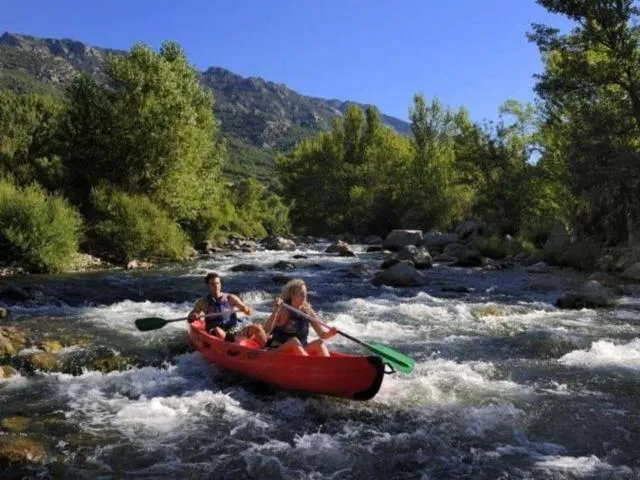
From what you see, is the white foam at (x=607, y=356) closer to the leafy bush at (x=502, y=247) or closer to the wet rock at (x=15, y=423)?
the wet rock at (x=15, y=423)

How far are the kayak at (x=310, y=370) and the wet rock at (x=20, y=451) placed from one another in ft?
9.27

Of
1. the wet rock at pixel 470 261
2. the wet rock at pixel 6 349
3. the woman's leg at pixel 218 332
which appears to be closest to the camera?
the wet rock at pixel 6 349

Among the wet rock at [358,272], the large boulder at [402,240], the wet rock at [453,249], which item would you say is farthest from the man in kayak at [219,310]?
the large boulder at [402,240]

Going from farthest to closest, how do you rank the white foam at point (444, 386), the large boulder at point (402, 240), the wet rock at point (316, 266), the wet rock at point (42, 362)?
1. the large boulder at point (402, 240)
2. the wet rock at point (316, 266)
3. the wet rock at point (42, 362)
4. the white foam at point (444, 386)

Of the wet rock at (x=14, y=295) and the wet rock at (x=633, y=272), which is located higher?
the wet rock at (x=633, y=272)

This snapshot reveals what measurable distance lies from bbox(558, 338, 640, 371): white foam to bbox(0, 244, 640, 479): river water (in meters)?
0.04

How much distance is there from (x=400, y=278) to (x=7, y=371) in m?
11.8

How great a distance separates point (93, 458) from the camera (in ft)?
18.5

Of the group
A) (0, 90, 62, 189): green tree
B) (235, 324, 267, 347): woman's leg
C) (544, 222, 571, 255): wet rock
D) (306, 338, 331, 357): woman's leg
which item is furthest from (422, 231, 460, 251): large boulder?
(306, 338, 331, 357): woman's leg

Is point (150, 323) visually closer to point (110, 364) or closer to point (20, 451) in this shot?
point (110, 364)

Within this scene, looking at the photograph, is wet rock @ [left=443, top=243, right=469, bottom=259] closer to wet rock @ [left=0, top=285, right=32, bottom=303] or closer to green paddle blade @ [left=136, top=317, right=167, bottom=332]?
wet rock @ [left=0, top=285, right=32, bottom=303]

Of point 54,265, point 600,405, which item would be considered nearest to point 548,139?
point 54,265

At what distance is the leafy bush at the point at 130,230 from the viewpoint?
2269 centimetres

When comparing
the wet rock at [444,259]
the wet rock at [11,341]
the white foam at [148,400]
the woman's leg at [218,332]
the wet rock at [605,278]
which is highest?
Result: the wet rock at [605,278]
